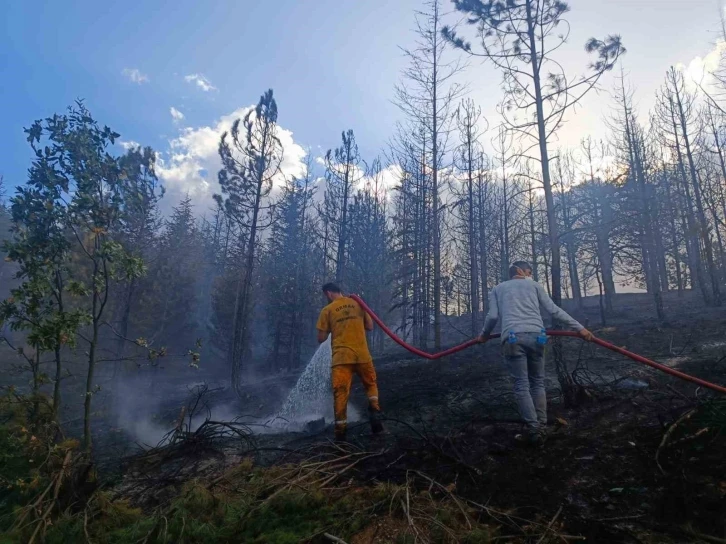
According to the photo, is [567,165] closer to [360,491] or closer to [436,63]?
[436,63]

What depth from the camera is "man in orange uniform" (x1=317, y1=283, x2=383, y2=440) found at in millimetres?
5438

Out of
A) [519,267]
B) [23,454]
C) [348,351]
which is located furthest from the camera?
[348,351]

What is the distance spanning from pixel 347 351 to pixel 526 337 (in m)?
2.25

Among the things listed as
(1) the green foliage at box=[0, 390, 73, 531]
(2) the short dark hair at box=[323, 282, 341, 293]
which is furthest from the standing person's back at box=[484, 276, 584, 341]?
(1) the green foliage at box=[0, 390, 73, 531]

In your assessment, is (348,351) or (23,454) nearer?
(23,454)

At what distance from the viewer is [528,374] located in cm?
480

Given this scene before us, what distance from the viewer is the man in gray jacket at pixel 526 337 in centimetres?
453

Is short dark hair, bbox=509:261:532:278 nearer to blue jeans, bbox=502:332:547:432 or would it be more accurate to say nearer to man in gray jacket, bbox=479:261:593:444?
man in gray jacket, bbox=479:261:593:444

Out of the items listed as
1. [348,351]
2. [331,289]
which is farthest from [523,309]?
[331,289]

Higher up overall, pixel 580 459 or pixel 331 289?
pixel 331 289

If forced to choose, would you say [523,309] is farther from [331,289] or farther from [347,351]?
[331,289]

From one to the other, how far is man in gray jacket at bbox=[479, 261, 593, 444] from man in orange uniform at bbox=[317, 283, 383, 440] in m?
1.61

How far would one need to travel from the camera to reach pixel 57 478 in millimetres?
3830

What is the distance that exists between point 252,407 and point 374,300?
12160mm
